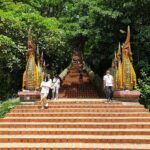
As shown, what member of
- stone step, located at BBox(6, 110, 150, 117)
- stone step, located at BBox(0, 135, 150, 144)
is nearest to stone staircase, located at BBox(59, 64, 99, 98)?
stone step, located at BBox(6, 110, 150, 117)

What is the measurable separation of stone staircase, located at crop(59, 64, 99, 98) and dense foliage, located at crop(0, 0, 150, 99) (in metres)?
1.81

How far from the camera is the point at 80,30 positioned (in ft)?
63.0

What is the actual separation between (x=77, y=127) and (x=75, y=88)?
35.8ft

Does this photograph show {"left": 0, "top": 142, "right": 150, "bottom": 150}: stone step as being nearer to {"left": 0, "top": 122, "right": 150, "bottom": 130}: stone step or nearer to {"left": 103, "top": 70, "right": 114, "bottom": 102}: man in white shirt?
{"left": 0, "top": 122, "right": 150, "bottom": 130}: stone step

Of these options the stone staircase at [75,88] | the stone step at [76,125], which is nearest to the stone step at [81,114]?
the stone step at [76,125]

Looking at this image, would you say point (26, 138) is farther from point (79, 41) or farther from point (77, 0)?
point (77, 0)

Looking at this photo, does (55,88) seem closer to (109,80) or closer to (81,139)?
(109,80)

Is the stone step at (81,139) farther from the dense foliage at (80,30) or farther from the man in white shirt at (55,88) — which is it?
the dense foliage at (80,30)

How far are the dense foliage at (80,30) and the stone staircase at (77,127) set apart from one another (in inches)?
160

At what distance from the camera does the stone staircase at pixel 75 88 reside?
797 inches

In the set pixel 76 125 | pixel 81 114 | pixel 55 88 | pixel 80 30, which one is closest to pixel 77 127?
pixel 76 125

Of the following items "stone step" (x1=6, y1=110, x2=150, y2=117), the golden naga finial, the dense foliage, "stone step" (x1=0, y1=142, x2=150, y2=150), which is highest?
the dense foliage

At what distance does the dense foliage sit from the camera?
58.1 ft

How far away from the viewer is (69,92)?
21.2 metres
